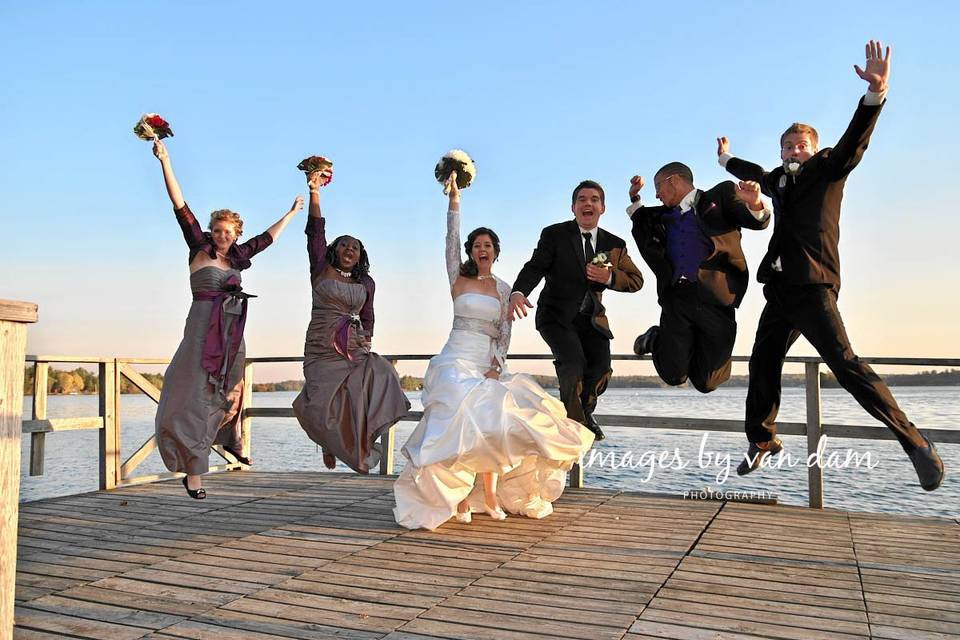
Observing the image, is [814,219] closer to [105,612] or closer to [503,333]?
[503,333]

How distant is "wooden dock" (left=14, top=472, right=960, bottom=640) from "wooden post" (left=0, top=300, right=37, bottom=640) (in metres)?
0.31

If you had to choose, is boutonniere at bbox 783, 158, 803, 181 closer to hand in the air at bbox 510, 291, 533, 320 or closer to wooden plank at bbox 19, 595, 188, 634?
hand in the air at bbox 510, 291, 533, 320

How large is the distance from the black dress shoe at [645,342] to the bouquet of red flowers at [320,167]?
2.31 meters

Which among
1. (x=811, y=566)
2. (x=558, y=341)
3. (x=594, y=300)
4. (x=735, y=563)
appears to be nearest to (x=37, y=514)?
(x=558, y=341)

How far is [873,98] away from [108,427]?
5500mm

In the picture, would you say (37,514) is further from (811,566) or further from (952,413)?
(952,413)

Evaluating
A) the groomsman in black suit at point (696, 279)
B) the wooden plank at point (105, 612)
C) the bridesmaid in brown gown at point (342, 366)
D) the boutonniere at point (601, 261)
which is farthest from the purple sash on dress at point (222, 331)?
the groomsman in black suit at point (696, 279)

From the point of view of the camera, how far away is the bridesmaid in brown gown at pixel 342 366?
4680 millimetres

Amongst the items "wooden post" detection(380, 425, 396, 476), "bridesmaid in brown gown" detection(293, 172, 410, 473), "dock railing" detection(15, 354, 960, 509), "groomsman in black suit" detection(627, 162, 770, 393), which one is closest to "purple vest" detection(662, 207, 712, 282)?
"groomsman in black suit" detection(627, 162, 770, 393)

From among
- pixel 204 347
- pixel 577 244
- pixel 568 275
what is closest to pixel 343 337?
pixel 204 347

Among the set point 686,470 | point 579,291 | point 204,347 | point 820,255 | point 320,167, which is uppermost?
point 320,167

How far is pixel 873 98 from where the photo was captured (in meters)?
3.28

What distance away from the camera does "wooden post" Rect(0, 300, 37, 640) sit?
6.93 feet

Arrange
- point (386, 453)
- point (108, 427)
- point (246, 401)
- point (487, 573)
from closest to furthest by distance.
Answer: point (487, 573)
point (108, 427)
point (386, 453)
point (246, 401)
